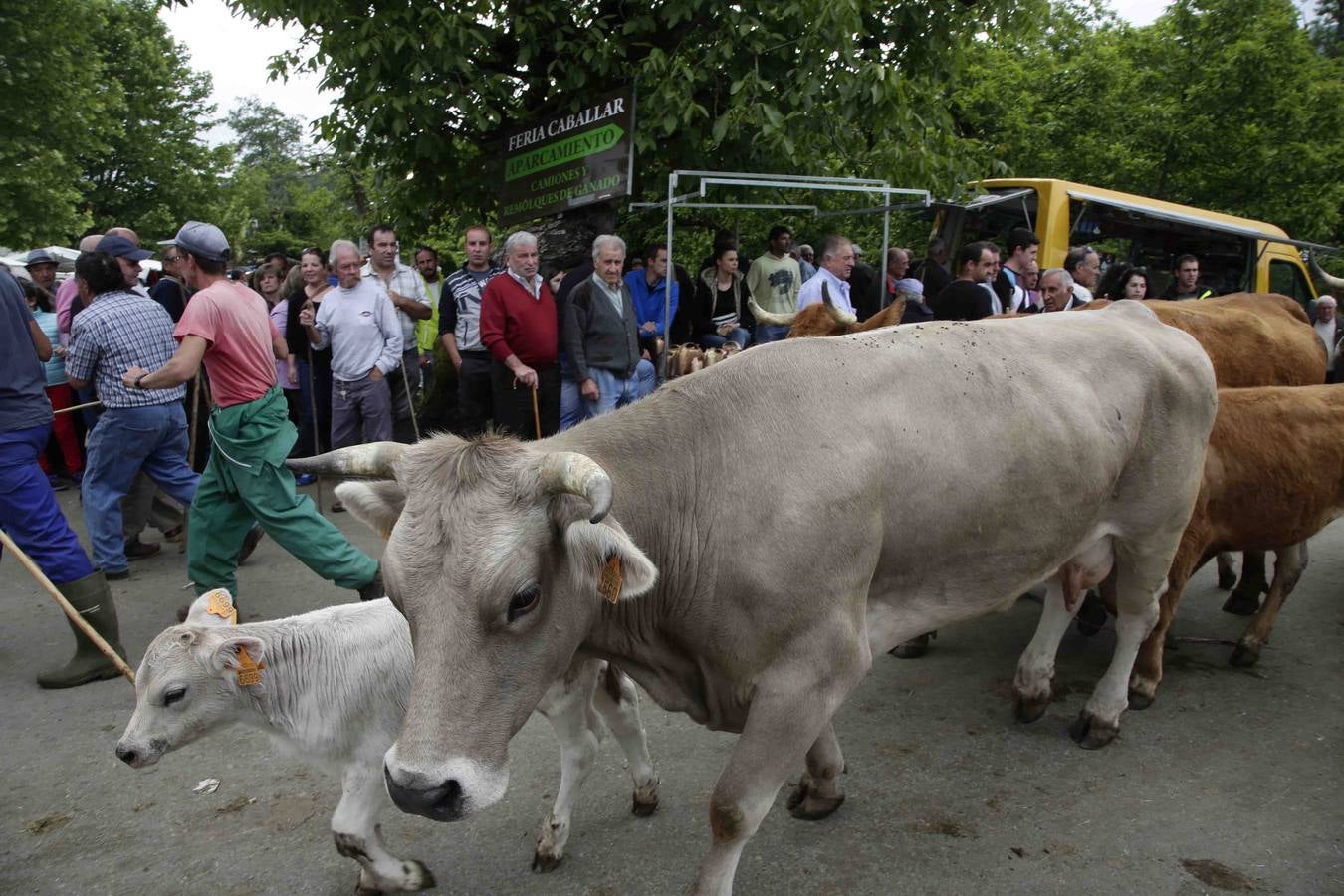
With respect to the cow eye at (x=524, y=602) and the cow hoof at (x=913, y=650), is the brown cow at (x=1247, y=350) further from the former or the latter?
the cow eye at (x=524, y=602)

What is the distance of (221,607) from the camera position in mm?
3613

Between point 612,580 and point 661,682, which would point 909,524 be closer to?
point 661,682

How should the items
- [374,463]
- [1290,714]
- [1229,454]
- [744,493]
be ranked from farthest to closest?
1. [1229,454]
2. [1290,714]
3. [744,493]
4. [374,463]

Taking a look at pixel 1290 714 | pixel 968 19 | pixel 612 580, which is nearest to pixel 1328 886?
pixel 1290 714

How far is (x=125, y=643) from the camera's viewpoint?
5.52 meters

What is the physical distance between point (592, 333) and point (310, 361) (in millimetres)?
2651

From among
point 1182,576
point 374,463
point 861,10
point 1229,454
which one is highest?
point 861,10

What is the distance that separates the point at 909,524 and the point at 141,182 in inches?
1502

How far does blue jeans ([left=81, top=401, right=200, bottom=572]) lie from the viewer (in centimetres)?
590

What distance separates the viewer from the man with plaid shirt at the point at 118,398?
578 centimetres

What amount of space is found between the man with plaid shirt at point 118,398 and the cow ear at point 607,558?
4113 mm

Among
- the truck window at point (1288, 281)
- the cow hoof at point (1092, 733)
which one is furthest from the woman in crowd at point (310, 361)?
the truck window at point (1288, 281)

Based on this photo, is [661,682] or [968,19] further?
[968,19]

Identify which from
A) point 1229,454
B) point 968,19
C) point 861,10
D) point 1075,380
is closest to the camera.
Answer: point 1075,380
